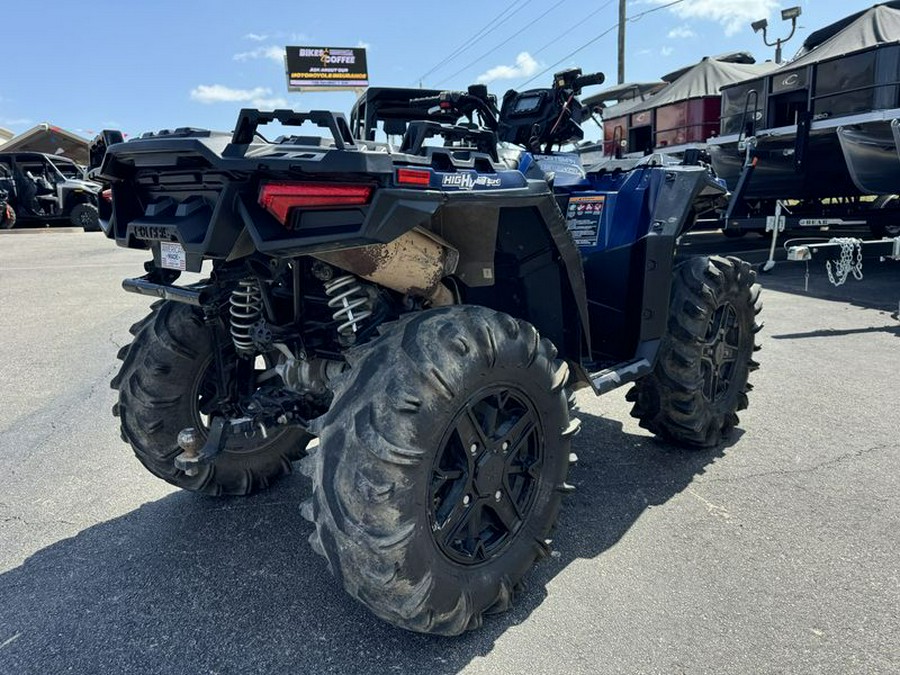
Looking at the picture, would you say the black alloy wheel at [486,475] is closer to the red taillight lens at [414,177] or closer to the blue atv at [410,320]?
the blue atv at [410,320]

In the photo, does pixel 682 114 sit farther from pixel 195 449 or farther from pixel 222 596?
pixel 222 596

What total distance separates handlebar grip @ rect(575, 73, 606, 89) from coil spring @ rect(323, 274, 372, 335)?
2258mm

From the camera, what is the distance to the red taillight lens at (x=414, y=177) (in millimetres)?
2088

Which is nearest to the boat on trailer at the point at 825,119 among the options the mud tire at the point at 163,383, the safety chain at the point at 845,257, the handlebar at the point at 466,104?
the safety chain at the point at 845,257

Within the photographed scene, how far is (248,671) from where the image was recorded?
2307mm

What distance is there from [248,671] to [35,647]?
33.9 inches

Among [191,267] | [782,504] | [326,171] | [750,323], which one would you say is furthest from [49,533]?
[750,323]

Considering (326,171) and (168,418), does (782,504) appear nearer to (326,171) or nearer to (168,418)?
(326,171)

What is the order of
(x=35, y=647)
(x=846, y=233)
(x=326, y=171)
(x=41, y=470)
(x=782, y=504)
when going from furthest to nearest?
(x=846, y=233) → (x=41, y=470) → (x=782, y=504) → (x=35, y=647) → (x=326, y=171)

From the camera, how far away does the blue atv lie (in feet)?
6.83

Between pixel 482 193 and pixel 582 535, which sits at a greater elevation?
pixel 482 193

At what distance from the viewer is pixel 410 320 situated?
2277 millimetres

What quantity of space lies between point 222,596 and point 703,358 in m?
2.94

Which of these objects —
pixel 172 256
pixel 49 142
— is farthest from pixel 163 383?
pixel 49 142
